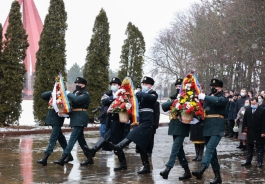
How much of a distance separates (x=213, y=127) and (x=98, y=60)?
55.6ft

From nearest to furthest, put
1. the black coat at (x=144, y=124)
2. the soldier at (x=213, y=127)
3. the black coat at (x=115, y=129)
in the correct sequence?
the soldier at (x=213, y=127) < the black coat at (x=144, y=124) < the black coat at (x=115, y=129)

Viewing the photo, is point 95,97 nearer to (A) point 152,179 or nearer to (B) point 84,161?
(B) point 84,161

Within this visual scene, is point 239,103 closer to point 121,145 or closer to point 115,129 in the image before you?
point 115,129

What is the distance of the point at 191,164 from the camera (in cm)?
1188

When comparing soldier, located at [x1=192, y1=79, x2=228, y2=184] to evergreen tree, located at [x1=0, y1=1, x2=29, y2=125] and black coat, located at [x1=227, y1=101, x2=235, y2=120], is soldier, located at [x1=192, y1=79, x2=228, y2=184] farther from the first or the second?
evergreen tree, located at [x1=0, y1=1, x2=29, y2=125]

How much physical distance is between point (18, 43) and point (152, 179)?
13.2 metres

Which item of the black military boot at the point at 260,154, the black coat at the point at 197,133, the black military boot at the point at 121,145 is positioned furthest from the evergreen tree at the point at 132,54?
the black military boot at the point at 121,145

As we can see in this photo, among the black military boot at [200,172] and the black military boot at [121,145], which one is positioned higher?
the black military boot at [121,145]

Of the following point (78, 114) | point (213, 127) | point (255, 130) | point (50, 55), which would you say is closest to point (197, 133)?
point (255, 130)

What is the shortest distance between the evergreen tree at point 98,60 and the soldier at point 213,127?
16.3 m

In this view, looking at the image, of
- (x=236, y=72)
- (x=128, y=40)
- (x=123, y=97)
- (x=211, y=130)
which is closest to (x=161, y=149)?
(x=123, y=97)

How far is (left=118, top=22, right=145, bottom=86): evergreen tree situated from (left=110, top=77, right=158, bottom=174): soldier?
1850 cm

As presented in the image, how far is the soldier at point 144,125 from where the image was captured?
9961 millimetres

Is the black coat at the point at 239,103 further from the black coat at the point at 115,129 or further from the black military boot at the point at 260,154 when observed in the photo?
the black coat at the point at 115,129
